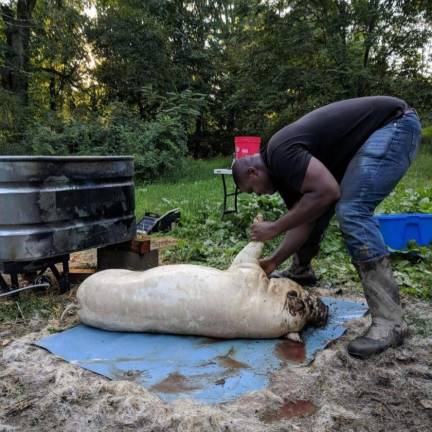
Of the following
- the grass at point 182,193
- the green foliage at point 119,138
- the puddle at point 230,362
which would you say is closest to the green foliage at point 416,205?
the grass at point 182,193

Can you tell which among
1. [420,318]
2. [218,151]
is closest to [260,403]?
[420,318]

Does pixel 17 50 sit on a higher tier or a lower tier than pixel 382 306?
higher

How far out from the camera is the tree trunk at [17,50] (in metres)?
15.4

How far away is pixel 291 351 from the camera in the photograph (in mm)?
2576

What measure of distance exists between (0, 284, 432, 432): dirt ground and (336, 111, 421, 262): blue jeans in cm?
59

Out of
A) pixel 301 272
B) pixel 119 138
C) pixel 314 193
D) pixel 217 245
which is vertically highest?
pixel 119 138

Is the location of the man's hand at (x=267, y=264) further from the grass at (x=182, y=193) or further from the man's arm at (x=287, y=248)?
the grass at (x=182, y=193)

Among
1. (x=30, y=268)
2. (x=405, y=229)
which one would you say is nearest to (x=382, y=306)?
(x=405, y=229)

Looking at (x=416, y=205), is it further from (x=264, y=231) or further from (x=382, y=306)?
(x=264, y=231)

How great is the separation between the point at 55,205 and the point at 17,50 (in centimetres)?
1444

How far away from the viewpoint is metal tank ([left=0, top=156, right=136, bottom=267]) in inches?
124

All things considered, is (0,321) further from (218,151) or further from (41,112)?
(218,151)

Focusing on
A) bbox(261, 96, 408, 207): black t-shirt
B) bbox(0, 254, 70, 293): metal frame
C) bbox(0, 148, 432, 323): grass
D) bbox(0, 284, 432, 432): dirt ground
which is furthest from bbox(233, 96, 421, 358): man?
bbox(0, 254, 70, 293): metal frame

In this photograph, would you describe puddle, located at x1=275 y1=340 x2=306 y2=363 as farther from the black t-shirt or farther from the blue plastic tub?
the blue plastic tub
